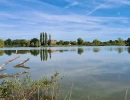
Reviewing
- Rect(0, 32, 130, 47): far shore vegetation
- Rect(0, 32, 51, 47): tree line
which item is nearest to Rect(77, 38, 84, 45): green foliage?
Rect(0, 32, 130, 47): far shore vegetation

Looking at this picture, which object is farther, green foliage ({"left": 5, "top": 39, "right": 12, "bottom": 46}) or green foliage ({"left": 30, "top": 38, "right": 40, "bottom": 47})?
green foliage ({"left": 5, "top": 39, "right": 12, "bottom": 46})

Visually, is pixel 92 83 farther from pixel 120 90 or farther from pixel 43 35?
pixel 43 35

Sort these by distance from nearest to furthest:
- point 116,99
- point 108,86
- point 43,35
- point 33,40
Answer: point 116,99, point 108,86, point 43,35, point 33,40

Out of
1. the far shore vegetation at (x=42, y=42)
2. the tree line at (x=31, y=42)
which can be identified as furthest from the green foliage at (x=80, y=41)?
the tree line at (x=31, y=42)

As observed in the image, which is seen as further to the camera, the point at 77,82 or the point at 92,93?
the point at 77,82

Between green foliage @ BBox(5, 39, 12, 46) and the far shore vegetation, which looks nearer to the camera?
the far shore vegetation

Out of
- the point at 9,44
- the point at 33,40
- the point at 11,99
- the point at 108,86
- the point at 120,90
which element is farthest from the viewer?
the point at 9,44

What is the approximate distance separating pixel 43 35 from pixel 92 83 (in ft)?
234

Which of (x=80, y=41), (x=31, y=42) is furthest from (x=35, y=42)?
(x=80, y=41)

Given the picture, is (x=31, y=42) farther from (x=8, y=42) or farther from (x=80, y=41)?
(x=80, y=41)

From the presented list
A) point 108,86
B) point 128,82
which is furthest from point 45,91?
point 128,82

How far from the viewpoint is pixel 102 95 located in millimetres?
7281

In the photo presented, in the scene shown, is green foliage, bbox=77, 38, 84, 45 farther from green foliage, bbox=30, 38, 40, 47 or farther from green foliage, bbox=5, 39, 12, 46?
green foliage, bbox=5, 39, 12, 46

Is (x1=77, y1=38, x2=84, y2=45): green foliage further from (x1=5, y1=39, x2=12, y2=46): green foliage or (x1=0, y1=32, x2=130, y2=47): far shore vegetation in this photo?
(x1=5, y1=39, x2=12, y2=46): green foliage
